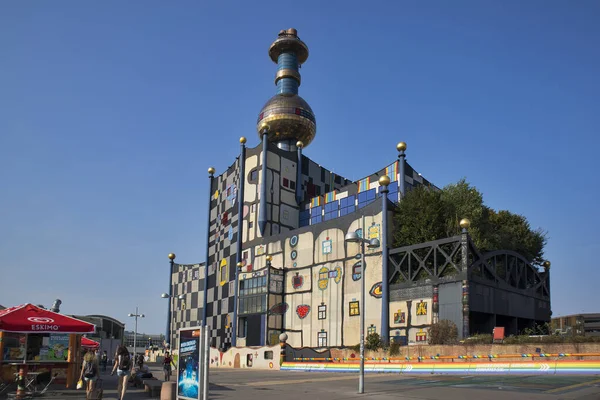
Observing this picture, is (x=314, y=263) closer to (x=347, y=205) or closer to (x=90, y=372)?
(x=347, y=205)

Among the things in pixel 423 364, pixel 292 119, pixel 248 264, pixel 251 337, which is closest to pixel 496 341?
pixel 423 364

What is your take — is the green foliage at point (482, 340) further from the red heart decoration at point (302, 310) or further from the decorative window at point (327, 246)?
the red heart decoration at point (302, 310)

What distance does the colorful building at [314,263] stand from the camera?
31.7 metres

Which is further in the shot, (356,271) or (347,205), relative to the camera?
(347,205)

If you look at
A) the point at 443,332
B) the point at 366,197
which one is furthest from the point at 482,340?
the point at 366,197

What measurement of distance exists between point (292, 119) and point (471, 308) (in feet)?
87.4

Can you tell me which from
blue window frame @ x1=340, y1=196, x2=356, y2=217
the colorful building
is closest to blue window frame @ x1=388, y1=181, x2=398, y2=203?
the colorful building

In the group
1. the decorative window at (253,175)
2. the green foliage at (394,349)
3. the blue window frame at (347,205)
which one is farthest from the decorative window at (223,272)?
the green foliage at (394,349)

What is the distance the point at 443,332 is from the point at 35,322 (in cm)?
2049

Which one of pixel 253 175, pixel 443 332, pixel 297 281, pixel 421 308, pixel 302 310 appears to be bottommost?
pixel 443 332

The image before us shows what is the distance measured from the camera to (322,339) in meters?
38.1

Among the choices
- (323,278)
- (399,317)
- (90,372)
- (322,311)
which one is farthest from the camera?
(323,278)

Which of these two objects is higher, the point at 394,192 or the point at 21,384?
the point at 394,192

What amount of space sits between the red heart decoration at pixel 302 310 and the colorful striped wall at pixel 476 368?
9813 millimetres
